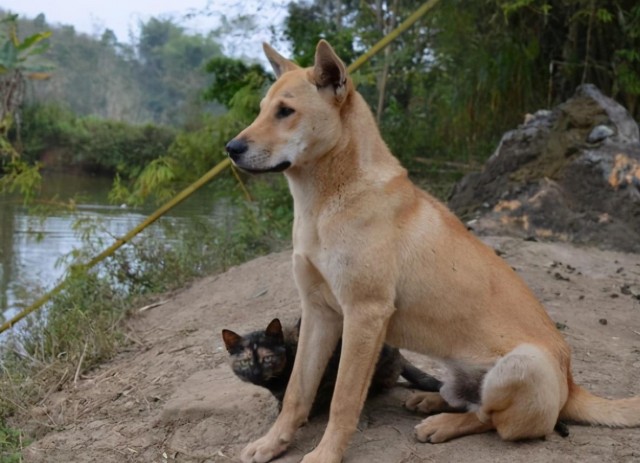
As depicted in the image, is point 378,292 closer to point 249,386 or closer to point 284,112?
point 284,112

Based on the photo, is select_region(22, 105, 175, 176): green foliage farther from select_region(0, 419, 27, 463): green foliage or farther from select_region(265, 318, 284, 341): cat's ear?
select_region(265, 318, 284, 341): cat's ear

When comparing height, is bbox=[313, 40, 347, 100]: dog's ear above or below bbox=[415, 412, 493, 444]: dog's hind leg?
above

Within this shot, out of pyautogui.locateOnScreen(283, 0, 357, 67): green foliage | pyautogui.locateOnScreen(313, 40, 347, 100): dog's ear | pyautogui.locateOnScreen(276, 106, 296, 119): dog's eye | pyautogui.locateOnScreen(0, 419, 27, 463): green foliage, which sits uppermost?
pyautogui.locateOnScreen(283, 0, 357, 67): green foliage

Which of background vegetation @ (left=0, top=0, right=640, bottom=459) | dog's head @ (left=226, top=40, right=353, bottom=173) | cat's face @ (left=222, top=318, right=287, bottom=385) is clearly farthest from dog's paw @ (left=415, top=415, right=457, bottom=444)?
background vegetation @ (left=0, top=0, right=640, bottom=459)

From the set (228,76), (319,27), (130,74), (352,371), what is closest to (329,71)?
(352,371)

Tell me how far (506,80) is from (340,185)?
8240mm

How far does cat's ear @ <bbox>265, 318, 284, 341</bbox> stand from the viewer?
14.8 feet

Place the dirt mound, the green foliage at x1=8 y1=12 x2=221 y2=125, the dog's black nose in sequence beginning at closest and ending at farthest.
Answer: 1. the dog's black nose
2. the dirt mound
3. the green foliage at x1=8 y1=12 x2=221 y2=125

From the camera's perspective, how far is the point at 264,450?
4176 millimetres

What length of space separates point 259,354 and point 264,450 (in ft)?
1.66

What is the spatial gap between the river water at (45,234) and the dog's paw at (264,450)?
16.8ft

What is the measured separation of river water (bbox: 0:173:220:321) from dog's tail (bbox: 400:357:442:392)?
16.1 ft

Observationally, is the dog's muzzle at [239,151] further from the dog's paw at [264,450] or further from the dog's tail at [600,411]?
the dog's tail at [600,411]

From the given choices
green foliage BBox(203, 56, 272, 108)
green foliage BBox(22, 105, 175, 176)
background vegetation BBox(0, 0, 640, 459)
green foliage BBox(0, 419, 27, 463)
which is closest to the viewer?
green foliage BBox(0, 419, 27, 463)
